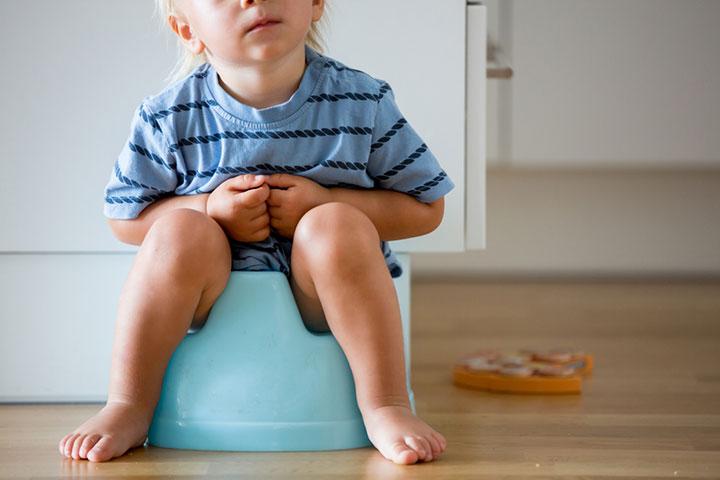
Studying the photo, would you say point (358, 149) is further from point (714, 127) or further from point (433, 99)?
point (714, 127)

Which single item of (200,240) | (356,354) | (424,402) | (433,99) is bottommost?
(424,402)

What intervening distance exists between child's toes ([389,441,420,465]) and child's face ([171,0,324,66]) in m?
0.38

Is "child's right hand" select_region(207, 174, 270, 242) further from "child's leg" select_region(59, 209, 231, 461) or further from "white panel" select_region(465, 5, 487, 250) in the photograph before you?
"white panel" select_region(465, 5, 487, 250)

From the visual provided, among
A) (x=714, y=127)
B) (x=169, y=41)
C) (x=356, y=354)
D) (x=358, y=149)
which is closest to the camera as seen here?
(x=356, y=354)

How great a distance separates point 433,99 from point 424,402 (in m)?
0.35

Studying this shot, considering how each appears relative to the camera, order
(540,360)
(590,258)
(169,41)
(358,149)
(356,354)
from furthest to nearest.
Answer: (590,258) → (540,360) → (169,41) → (358,149) → (356,354)

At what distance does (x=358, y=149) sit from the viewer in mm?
1097

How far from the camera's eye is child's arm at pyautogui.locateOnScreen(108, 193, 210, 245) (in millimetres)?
1091

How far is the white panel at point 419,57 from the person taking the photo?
127 cm

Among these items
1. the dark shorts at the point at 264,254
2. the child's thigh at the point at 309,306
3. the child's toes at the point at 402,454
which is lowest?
the child's toes at the point at 402,454

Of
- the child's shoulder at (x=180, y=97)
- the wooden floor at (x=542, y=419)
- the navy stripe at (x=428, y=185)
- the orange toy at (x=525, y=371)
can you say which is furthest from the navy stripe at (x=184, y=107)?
the orange toy at (x=525, y=371)

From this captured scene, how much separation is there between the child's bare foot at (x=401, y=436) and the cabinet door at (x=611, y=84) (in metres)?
1.14

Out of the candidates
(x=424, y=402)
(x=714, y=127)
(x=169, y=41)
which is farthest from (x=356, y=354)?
(x=714, y=127)

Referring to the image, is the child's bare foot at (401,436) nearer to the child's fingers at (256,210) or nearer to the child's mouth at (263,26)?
the child's fingers at (256,210)
